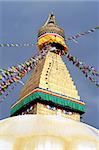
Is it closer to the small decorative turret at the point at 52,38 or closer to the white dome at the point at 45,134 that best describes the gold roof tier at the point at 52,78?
the small decorative turret at the point at 52,38

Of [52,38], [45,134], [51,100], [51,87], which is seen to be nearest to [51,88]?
[51,87]

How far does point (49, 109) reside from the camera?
11945 millimetres

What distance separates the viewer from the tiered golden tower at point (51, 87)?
1191cm

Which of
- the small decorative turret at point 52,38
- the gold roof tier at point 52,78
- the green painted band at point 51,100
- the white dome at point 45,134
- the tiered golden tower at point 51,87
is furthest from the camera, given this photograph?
the small decorative turret at point 52,38

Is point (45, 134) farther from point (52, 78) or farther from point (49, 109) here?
point (52, 78)

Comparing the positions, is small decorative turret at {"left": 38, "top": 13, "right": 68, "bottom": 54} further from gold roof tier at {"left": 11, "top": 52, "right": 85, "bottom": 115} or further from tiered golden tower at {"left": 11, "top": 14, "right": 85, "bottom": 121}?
gold roof tier at {"left": 11, "top": 52, "right": 85, "bottom": 115}

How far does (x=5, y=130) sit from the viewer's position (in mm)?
4660

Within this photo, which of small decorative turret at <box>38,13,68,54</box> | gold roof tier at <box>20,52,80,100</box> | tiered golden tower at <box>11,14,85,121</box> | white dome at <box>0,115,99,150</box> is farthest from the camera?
small decorative turret at <box>38,13,68,54</box>

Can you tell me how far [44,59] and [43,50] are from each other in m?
0.40

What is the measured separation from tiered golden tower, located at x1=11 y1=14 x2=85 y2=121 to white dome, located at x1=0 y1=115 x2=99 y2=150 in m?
6.78

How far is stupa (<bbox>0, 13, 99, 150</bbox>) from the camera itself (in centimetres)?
437

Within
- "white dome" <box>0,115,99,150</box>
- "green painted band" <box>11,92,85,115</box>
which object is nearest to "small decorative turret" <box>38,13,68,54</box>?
"green painted band" <box>11,92,85,115</box>

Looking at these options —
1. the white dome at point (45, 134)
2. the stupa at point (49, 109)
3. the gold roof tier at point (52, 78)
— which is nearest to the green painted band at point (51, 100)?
the stupa at point (49, 109)

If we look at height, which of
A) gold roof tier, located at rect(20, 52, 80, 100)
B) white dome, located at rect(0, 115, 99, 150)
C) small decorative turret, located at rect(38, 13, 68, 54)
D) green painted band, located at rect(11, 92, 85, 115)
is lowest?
white dome, located at rect(0, 115, 99, 150)
